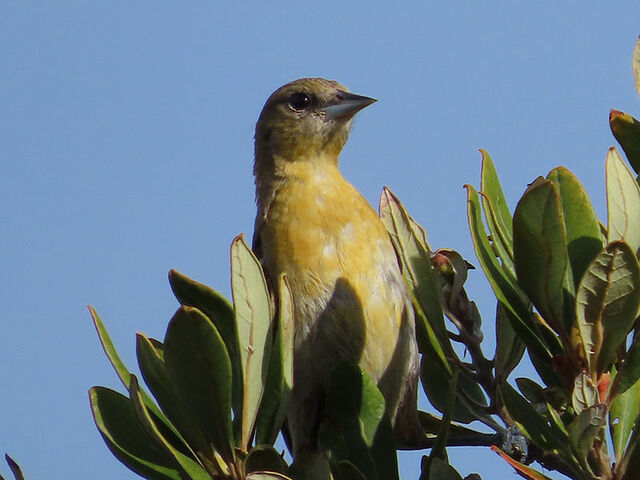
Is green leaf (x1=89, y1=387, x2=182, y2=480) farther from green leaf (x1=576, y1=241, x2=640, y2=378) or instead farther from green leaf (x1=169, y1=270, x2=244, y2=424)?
green leaf (x1=576, y1=241, x2=640, y2=378)

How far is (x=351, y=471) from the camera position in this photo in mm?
2355

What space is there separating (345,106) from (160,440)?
294cm

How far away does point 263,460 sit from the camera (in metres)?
2.13

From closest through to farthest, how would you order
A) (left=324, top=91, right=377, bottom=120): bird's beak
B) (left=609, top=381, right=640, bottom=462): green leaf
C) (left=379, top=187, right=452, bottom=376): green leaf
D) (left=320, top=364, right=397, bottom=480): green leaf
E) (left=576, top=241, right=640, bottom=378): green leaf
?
1. (left=576, top=241, right=640, bottom=378): green leaf
2. (left=609, top=381, right=640, bottom=462): green leaf
3. (left=320, top=364, right=397, bottom=480): green leaf
4. (left=379, top=187, right=452, bottom=376): green leaf
5. (left=324, top=91, right=377, bottom=120): bird's beak

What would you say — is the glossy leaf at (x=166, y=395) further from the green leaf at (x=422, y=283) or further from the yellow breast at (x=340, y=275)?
the yellow breast at (x=340, y=275)

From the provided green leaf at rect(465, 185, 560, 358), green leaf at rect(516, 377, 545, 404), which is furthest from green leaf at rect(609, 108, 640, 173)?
green leaf at rect(516, 377, 545, 404)

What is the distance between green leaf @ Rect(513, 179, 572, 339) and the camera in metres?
2.09

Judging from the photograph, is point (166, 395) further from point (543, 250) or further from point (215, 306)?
point (543, 250)

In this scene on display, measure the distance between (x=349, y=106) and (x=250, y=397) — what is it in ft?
8.92

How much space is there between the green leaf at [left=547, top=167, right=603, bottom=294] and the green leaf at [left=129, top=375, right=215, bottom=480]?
947 millimetres

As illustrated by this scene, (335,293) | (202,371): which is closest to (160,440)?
(202,371)

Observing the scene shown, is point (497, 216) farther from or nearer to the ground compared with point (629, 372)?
farther from the ground

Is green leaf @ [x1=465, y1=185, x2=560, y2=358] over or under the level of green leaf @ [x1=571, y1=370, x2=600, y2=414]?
over

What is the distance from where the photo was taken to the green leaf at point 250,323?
Result: 2150mm
